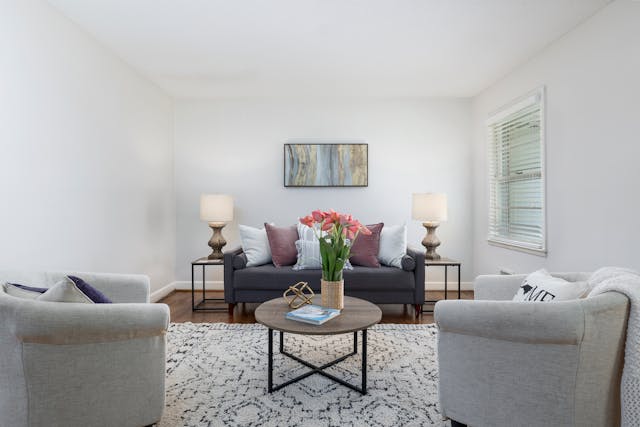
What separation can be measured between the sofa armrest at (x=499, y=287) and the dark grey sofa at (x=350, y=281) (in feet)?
3.92

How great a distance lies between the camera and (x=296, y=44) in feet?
9.71

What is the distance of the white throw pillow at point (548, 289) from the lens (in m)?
1.51

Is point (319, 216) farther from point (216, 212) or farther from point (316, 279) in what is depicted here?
point (216, 212)

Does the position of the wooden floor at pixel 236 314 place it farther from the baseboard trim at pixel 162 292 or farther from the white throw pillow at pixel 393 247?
the white throw pillow at pixel 393 247

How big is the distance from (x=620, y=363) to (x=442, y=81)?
3.22 m

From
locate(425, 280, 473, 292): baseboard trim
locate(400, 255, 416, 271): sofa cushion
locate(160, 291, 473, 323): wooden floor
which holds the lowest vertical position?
locate(160, 291, 473, 323): wooden floor

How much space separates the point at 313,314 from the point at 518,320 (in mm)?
1048

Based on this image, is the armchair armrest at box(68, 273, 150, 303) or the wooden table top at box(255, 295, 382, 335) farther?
the armchair armrest at box(68, 273, 150, 303)

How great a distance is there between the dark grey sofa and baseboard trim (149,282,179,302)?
1.08 m

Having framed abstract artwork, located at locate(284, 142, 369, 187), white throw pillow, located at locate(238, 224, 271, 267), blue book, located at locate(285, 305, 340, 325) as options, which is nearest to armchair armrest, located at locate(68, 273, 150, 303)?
blue book, located at locate(285, 305, 340, 325)

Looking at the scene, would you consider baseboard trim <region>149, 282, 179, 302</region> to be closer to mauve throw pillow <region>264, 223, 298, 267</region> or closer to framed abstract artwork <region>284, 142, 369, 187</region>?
mauve throw pillow <region>264, 223, 298, 267</region>

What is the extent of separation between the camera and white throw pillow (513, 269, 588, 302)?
151cm

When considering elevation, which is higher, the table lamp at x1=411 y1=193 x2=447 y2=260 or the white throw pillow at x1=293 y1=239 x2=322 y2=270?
the table lamp at x1=411 y1=193 x2=447 y2=260

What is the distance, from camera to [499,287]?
203 cm
